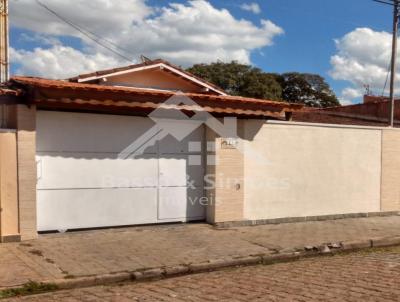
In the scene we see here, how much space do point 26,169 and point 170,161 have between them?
2.98m

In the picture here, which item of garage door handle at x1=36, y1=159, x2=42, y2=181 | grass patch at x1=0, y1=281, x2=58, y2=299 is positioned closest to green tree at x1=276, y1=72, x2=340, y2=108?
garage door handle at x1=36, y1=159, x2=42, y2=181

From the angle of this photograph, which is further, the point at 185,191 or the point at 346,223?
the point at 346,223

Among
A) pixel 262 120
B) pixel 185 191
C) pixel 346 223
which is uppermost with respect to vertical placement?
pixel 262 120

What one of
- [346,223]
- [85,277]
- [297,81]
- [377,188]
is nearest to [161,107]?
[85,277]

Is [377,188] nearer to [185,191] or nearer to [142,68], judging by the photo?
[185,191]

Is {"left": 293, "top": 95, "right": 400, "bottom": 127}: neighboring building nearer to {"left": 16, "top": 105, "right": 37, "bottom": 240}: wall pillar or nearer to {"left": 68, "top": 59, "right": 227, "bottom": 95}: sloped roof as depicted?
{"left": 68, "top": 59, "right": 227, "bottom": 95}: sloped roof

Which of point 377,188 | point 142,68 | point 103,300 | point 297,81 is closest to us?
point 103,300

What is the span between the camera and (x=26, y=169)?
809 centimetres

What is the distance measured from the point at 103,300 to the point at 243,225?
5361 millimetres

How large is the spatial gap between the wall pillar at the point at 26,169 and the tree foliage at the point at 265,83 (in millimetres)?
31812

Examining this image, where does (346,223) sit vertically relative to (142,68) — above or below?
below

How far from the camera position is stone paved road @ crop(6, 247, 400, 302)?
218 inches

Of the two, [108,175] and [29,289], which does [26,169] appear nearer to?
[108,175]

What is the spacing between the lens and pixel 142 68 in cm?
1365
